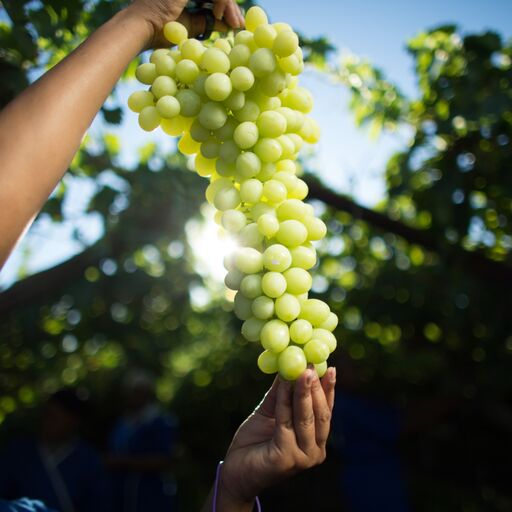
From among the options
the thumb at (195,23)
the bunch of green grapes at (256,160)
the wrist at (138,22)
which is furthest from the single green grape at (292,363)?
the thumb at (195,23)

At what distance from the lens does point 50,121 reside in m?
0.64

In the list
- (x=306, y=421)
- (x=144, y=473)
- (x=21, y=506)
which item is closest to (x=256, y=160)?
(x=306, y=421)

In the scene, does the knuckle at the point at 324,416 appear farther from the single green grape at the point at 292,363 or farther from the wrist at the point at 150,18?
the wrist at the point at 150,18

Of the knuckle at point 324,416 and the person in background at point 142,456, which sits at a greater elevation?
the knuckle at point 324,416

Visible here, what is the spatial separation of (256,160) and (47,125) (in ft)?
1.22

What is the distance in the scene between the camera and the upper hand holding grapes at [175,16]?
2.75 ft

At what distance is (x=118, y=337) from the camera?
167 inches

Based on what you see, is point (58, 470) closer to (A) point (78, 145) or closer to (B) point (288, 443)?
(B) point (288, 443)

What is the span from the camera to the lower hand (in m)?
0.79

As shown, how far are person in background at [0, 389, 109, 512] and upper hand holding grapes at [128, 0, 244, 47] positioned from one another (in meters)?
2.60

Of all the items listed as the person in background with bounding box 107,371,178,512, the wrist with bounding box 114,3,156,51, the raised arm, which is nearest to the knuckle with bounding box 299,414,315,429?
the raised arm

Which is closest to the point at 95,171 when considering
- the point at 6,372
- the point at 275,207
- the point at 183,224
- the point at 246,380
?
the point at 183,224

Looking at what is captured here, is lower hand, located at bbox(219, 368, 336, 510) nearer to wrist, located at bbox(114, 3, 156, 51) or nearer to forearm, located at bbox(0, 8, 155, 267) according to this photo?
forearm, located at bbox(0, 8, 155, 267)

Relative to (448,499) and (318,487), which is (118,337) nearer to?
(318,487)
